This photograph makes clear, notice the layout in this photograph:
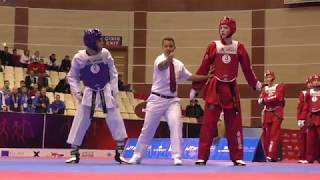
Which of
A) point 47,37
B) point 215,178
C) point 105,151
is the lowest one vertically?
point 105,151

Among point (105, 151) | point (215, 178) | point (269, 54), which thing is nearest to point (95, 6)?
point (269, 54)

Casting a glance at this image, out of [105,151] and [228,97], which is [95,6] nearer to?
[105,151]

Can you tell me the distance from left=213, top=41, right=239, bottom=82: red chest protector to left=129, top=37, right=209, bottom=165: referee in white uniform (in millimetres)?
217

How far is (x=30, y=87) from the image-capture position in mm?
19156

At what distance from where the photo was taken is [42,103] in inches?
705

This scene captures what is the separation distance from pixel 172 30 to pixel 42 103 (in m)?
8.76

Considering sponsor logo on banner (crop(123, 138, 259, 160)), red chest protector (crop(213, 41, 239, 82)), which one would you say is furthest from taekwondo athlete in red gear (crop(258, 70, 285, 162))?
red chest protector (crop(213, 41, 239, 82))

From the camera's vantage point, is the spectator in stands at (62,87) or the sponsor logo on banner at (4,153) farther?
the spectator in stands at (62,87)

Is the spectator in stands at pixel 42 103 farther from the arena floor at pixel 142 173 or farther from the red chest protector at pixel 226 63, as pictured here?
the arena floor at pixel 142 173

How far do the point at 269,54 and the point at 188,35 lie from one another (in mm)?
3502

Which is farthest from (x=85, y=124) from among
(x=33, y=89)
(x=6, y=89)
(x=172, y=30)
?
(x=172, y=30)

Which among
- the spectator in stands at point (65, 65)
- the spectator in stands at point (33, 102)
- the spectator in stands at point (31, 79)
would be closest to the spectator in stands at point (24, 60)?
the spectator in stands at point (31, 79)

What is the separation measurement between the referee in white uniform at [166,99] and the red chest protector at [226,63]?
0.22 m

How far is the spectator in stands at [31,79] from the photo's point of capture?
64.5 ft
